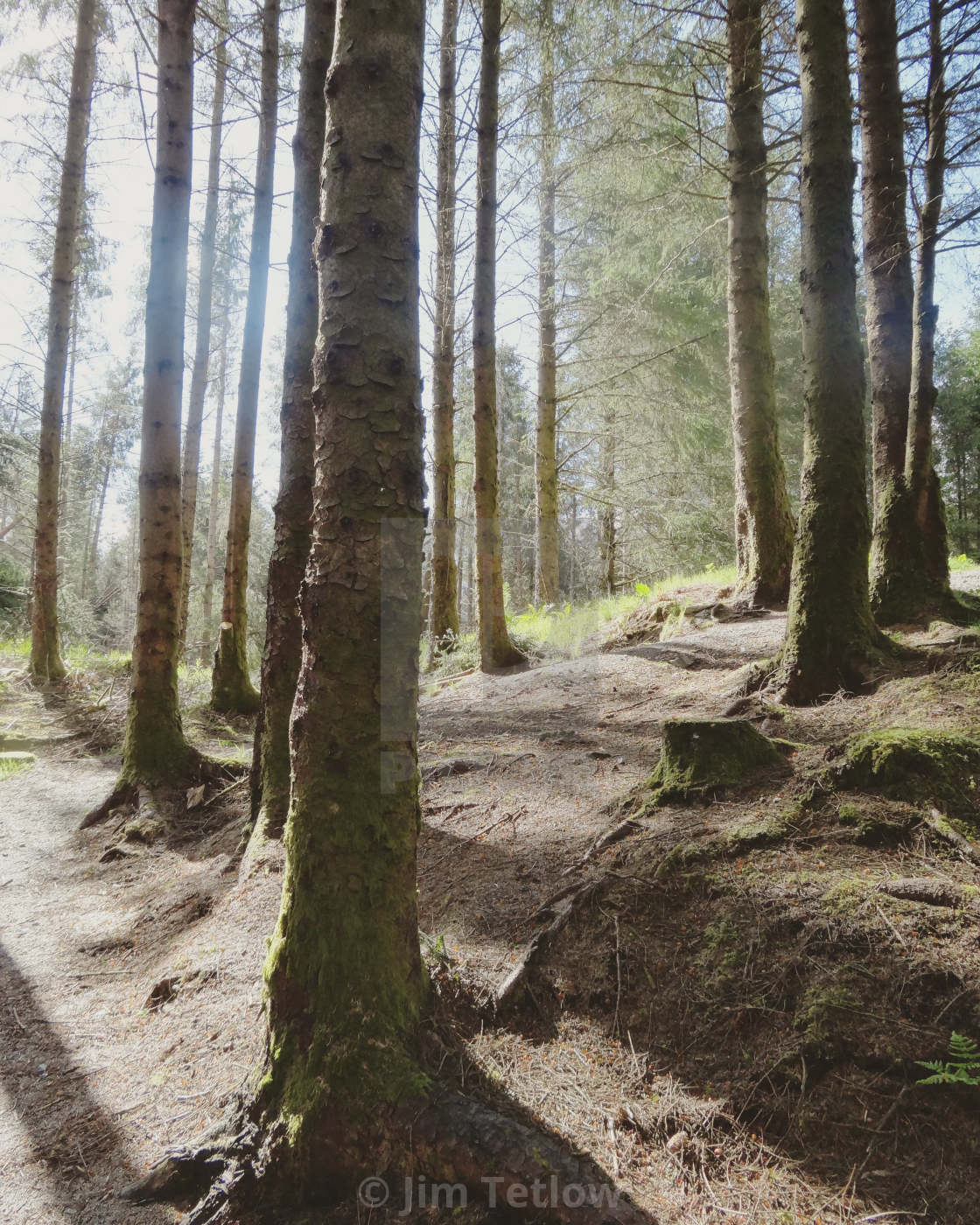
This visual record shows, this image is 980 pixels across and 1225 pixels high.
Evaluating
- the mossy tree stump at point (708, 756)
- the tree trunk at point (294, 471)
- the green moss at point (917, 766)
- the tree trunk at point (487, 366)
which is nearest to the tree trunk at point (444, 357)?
the tree trunk at point (487, 366)

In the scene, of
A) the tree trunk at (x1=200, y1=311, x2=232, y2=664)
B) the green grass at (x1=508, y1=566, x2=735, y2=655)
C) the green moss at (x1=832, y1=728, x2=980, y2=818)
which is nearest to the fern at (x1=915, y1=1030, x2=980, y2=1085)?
the green moss at (x1=832, y1=728, x2=980, y2=818)

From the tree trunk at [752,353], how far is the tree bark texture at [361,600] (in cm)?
610

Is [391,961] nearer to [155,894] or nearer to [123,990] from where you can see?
[123,990]

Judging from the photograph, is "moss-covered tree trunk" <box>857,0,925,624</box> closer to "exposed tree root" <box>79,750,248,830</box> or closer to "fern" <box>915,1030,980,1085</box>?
"fern" <box>915,1030,980,1085</box>

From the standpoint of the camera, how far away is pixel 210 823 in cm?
520

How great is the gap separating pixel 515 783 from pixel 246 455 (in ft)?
21.8

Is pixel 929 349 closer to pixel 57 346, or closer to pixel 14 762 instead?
pixel 14 762

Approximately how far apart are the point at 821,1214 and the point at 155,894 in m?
3.93

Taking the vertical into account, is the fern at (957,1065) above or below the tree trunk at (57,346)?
below

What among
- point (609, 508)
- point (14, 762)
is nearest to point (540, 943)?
point (14, 762)

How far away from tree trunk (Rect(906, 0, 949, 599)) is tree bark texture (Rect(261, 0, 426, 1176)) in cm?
450

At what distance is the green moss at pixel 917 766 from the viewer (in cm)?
277

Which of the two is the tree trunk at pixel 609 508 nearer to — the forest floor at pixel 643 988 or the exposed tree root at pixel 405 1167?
the forest floor at pixel 643 988

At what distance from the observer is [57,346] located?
10484 millimetres
